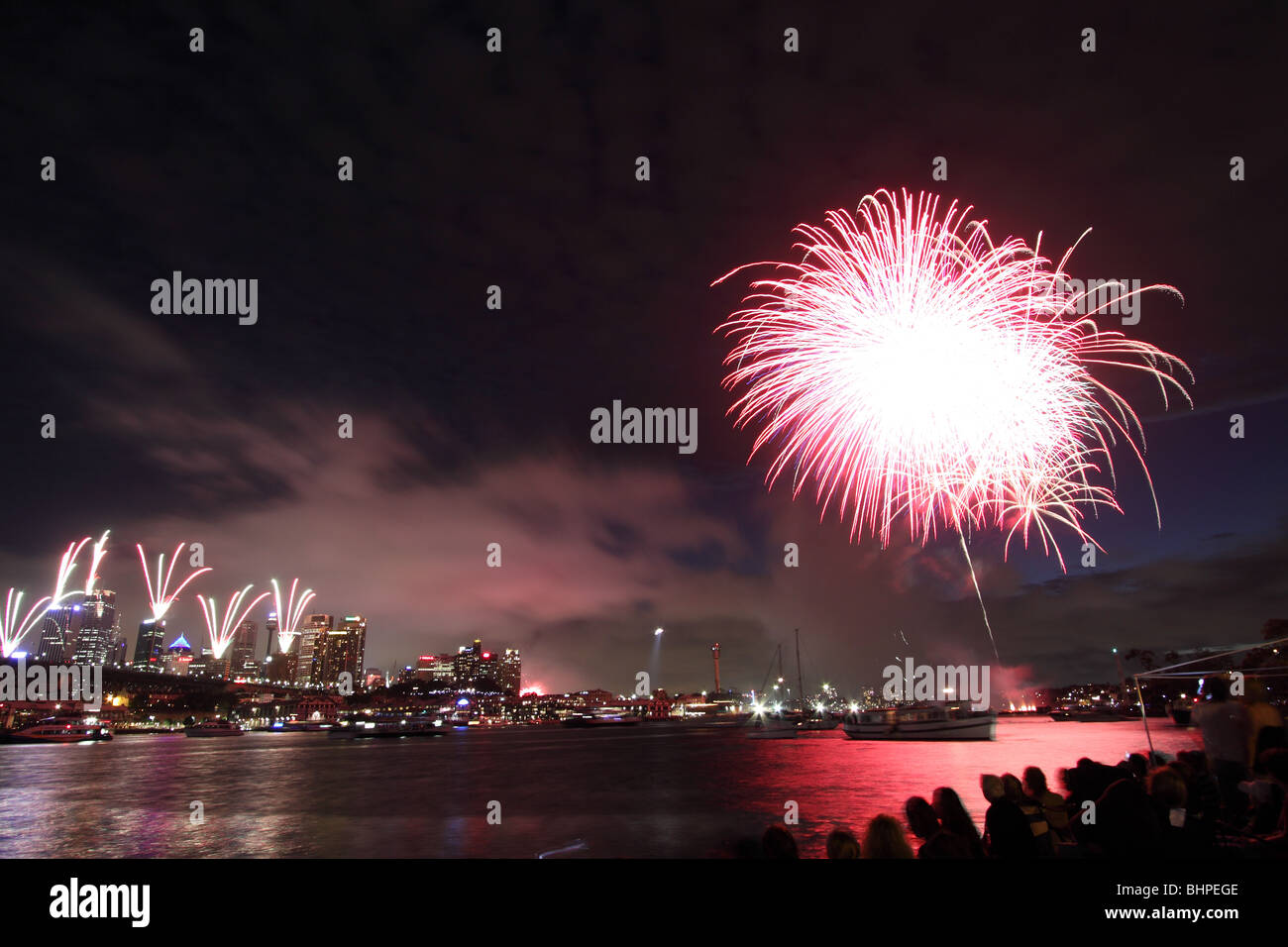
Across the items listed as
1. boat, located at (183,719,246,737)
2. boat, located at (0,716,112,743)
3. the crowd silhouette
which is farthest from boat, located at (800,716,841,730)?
the crowd silhouette

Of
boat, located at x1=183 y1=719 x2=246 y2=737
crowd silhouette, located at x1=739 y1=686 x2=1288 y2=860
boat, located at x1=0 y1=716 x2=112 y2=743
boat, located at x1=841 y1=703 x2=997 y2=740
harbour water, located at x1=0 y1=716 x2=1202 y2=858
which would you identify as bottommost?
boat, located at x1=183 y1=719 x2=246 y2=737

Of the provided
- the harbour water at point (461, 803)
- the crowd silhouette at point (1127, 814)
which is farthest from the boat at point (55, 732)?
the crowd silhouette at point (1127, 814)

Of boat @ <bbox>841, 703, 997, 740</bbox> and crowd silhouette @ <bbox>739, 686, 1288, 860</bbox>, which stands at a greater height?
crowd silhouette @ <bbox>739, 686, 1288, 860</bbox>

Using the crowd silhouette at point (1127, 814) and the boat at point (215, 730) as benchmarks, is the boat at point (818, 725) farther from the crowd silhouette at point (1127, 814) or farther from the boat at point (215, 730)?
the crowd silhouette at point (1127, 814)

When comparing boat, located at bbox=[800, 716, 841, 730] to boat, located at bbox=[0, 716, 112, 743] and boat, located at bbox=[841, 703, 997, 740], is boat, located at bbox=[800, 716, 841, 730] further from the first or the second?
boat, located at bbox=[0, 716, 112, 743]
